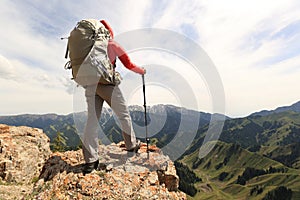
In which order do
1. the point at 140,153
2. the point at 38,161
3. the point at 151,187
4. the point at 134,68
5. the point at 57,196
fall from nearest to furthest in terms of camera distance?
1. the point at 57,196
2. the point at 151,187
3. the point at 134,68
4. the point at 38,161
5. the point at 140,153

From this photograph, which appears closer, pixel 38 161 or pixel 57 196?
pixel 57 196

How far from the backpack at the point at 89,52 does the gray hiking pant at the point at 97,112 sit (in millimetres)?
472

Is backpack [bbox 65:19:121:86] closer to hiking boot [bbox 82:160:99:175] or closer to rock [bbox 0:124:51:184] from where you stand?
hiking boot [bbox 82:160:99:175]

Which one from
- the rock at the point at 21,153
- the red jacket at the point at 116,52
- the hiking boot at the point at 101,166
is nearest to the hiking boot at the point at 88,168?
the hiking boot at the point at 101,166

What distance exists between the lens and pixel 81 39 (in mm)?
7332

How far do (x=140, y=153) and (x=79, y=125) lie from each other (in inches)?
123

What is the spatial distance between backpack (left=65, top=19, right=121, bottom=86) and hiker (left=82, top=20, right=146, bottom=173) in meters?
0.38

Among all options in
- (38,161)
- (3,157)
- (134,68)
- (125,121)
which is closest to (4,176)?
(3,157)

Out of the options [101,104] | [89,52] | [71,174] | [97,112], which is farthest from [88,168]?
[89,52]

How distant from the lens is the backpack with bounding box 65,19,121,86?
7367 millimetres

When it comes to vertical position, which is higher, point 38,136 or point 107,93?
point 107,93

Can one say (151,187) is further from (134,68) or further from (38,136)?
(38,136)

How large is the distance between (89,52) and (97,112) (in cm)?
222

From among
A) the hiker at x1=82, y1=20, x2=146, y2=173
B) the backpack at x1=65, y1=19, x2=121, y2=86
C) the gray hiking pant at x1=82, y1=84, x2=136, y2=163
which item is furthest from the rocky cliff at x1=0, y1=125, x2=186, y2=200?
the backpack at x1=65, y1=19, x2=121, y2=86
